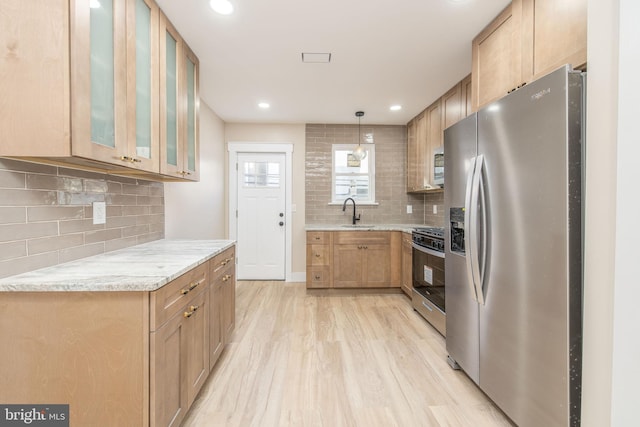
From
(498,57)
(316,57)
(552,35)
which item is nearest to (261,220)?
(316,57)

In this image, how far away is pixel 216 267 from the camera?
6.21 ft

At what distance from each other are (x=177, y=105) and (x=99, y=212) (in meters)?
0.90

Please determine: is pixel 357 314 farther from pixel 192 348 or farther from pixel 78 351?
pixel 78 351

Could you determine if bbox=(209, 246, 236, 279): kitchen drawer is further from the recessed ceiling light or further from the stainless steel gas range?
the stainless steel gas range

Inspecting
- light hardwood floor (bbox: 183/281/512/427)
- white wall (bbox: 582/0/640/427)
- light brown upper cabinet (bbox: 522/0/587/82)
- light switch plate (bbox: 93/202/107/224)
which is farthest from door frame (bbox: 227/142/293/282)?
white wall (bbox: 582/0/640/427)

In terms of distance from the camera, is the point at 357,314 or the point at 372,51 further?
the point at 357,314

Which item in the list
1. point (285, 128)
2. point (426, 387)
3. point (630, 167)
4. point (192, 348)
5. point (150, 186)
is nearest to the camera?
point (630, 167)

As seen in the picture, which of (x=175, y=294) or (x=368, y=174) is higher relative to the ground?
(x=368, y=174)

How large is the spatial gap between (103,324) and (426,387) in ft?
6.10

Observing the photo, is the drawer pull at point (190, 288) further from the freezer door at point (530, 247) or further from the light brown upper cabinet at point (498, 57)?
the light brown upper cabinet at point (498, 57)

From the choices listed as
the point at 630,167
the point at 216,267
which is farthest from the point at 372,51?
the point at 216,267

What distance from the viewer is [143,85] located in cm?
162

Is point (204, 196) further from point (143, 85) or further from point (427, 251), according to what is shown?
point (427, 251)

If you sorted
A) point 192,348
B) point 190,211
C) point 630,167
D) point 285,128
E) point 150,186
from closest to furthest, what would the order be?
Answer: point 630,167
point 192,348
point 150,186
point 190,211
point 285,128
